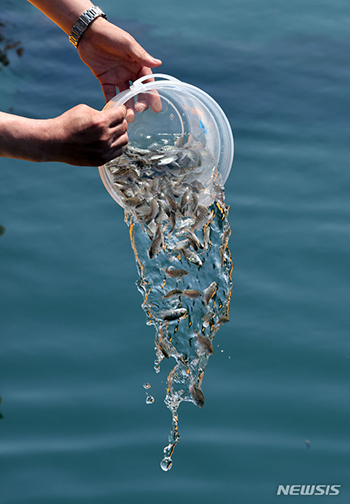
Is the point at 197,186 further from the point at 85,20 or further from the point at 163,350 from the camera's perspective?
the point at 85,20

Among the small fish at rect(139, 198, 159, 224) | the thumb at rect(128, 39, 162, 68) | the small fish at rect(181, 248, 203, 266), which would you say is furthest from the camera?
the thumb at rect(128, 39, 162, 68)

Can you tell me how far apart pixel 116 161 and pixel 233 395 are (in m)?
1.42

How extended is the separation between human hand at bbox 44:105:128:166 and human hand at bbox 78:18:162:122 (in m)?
0.44

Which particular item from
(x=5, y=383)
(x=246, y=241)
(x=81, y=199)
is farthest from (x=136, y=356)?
(x=81, y=199)

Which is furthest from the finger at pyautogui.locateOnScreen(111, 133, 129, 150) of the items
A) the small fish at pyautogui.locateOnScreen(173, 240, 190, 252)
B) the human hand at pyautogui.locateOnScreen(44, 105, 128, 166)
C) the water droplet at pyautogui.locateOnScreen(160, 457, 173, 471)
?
the water droplet at pyautogui.locateOnScreen(160, 457, 173, 471)

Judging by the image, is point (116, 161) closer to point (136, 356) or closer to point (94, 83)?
point (136, 356)

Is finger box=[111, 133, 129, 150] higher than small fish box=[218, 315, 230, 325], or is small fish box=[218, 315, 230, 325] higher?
finger box=[111, 133, 129, 150]

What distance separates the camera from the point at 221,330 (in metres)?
3.32

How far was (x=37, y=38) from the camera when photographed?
5.22 metres

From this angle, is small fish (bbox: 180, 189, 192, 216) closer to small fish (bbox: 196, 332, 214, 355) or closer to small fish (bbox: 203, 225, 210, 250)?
small fish (bbox: 203, 225, 210, 250)

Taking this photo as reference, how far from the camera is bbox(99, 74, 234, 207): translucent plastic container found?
230 cm

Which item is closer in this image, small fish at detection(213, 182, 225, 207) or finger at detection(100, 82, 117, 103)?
small fish at detection(213, 182, 225, 207)

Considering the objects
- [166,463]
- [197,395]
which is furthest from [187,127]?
[166,463]

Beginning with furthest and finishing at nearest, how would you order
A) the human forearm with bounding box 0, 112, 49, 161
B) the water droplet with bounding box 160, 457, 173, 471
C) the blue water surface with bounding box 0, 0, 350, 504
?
the blue water surface with bounding box 0, 0, 350, 504
the water droplet with bounding box 160, 457, 173, 471
the human forearm with bounding box 0, 112, 49, 161
